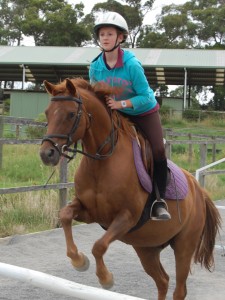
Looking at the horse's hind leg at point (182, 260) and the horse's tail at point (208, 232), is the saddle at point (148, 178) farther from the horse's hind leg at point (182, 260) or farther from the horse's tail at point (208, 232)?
the horse's tail at point (208, 232)

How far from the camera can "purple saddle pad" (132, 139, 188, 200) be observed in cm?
431

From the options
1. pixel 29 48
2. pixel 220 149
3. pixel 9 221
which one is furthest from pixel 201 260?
pixel 29 48

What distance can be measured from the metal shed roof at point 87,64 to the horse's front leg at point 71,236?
2691 centimetres

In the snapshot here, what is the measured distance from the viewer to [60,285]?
2381 millimetres

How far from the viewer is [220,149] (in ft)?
68.3

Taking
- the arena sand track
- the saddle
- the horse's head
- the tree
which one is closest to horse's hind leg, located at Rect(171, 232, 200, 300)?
the saddle

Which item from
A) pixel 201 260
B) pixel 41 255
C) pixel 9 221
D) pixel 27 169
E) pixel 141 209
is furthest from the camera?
Answer: pixel 27 169

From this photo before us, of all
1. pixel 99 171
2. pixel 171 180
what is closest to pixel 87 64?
pixel 171 180

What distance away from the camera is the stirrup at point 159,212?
172 inches

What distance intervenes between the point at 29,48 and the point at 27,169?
26707mm

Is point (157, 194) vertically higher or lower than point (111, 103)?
lower

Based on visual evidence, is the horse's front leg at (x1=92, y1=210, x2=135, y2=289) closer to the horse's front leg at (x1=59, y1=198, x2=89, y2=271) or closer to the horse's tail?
the horse's front leg at (x1=59, y1=198, x2=89, y2=271)

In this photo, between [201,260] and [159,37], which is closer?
[201,260]

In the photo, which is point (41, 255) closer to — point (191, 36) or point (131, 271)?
point (131, 271)
